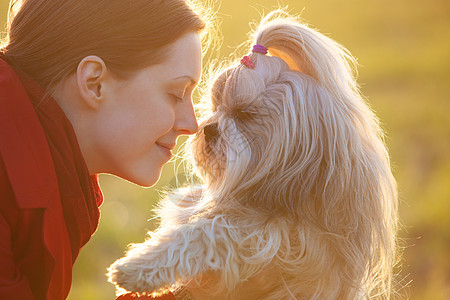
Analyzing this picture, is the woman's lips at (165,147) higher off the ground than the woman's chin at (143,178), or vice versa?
the woman's lips at (165,147)

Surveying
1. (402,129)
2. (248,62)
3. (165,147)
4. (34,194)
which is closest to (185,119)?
(165,147)

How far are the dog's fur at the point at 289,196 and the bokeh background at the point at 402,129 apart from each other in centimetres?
42

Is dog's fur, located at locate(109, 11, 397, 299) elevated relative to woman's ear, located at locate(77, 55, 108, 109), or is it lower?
lower

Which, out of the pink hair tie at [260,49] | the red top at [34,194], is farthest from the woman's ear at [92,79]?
the pink hair tie at [260,49]

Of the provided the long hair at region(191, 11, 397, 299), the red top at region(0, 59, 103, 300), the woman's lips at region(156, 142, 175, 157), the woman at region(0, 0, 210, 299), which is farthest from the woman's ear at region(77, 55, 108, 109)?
the long hair at region(191, 11, 397, 299)

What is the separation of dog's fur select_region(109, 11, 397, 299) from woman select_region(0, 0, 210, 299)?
0.89ft

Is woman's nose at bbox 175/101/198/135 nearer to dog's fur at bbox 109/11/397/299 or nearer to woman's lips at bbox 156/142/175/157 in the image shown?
woman's lips at bbox 156/142/175/157

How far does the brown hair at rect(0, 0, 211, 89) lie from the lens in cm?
216

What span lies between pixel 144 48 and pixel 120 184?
4.18 m

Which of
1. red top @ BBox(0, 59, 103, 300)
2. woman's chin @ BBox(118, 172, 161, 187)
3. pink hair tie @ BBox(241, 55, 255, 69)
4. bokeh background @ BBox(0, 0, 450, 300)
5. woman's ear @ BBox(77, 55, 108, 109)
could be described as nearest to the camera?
red top @ BBox(0, 59, 103, 300)

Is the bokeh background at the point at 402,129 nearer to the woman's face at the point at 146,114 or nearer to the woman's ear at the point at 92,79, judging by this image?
the woman's face at the point at 146,114

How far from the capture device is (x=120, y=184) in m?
6.26

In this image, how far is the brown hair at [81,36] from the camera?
2.16m

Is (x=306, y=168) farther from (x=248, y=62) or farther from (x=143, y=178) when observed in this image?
(x=143, y=178)
